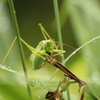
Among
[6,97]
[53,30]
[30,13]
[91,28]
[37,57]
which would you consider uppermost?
[30,13]

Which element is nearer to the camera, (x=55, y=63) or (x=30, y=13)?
(x=55, y=63)

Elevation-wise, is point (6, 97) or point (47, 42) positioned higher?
point (47, 42)

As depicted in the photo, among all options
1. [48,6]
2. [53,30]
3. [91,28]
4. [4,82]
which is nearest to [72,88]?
[91,28]

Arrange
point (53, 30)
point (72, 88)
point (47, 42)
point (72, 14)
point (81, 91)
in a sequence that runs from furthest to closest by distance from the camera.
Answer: point (53, 30), point (72, 14), point (72, 88), point (47, 42), point (81, 91)

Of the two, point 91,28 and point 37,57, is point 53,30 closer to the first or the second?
point 91,28

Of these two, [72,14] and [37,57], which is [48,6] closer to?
[72,14]

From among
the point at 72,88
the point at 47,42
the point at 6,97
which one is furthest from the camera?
the point at 72,88
